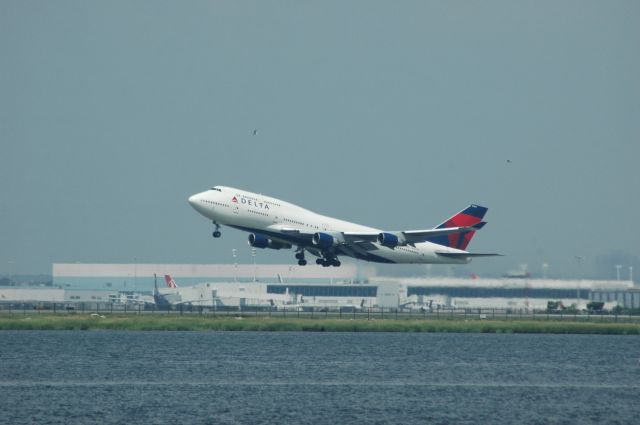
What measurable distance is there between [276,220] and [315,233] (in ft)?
11.0

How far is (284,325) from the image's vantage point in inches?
4097

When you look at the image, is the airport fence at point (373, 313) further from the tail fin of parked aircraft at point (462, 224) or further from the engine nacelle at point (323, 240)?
the engine nacelle at point (323, 240)

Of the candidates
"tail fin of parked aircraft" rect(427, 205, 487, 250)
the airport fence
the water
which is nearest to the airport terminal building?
the airport fence

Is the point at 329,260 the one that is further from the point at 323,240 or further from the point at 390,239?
the point at 390,239

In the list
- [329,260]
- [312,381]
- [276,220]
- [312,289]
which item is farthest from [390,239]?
[312,289]

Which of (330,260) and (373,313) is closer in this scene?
(330,260)

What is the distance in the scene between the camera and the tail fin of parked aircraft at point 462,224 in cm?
10731

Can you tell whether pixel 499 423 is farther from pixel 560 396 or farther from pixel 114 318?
pixel 114 318

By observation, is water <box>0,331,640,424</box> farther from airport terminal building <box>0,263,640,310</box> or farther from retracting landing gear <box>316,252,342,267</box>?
airport terminal building <box>0,263,640,310</box>

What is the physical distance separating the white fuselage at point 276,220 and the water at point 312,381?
25.5ft

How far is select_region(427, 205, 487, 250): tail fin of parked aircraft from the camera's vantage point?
107 meters

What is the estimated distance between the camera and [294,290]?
172 m

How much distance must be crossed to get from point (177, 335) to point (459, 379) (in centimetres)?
4135

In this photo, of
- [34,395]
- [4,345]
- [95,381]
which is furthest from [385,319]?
[34,395]
